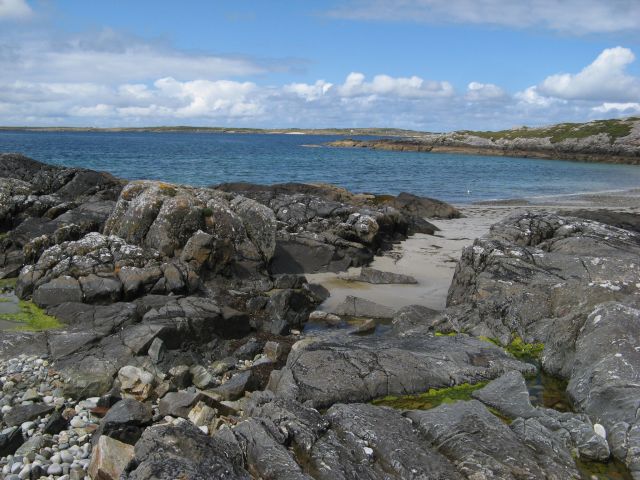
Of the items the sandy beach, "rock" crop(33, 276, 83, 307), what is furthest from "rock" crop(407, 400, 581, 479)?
"rock" crop(33, 276, 83, 307)

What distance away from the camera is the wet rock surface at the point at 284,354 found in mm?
7445

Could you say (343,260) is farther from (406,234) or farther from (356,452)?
(356,452)

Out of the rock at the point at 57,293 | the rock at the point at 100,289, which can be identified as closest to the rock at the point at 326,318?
the rock at the point at 100,289

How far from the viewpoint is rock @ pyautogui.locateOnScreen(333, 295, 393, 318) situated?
16.2 m

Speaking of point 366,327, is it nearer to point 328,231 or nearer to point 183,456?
point 183,456

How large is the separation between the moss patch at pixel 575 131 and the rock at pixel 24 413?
112233 millimetres

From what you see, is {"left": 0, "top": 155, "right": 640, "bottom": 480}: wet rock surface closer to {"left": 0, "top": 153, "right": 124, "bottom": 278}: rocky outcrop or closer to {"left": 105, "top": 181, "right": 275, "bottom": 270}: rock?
{"left": 105, "top": 181, "right": 275, "bottom": 270}: rock

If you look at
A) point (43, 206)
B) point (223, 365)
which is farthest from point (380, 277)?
point (43, 206)

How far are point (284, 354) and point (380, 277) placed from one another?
7.55m

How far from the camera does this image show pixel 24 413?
9938mm

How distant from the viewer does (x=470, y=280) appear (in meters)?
15.9

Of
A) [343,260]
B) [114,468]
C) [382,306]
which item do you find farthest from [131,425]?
[343,260]

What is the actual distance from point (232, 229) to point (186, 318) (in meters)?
6.62

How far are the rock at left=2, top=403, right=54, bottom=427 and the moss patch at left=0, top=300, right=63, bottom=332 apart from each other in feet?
13.4
